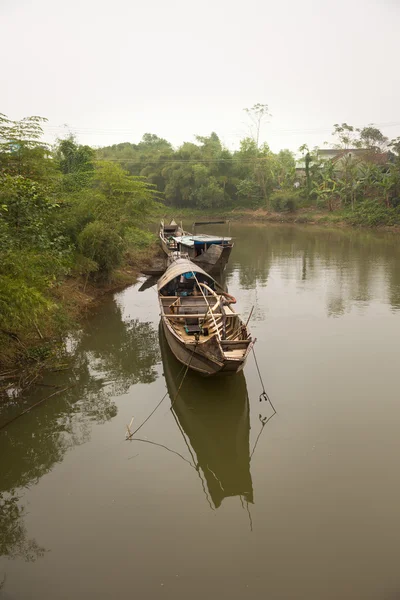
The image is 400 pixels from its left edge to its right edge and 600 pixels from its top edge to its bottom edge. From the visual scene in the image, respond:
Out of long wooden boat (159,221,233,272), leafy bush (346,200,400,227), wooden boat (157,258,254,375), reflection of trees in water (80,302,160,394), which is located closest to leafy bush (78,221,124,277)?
reflection of trees in water (80,302,160,394)

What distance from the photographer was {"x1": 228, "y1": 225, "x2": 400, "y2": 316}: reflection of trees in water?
48.2ft

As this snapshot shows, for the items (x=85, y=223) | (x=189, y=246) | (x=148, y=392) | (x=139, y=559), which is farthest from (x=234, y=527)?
(x=189, y=246)

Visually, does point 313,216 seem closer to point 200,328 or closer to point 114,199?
point 114,199

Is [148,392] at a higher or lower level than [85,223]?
lower

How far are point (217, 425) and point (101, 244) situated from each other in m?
7.93

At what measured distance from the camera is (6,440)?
6.29m

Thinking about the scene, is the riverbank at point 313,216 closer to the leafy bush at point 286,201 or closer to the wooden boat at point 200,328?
the leafy bush at point 286,201

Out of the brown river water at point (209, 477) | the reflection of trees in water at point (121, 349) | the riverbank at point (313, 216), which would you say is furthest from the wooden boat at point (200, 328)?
the riverbank at point (313, 216)

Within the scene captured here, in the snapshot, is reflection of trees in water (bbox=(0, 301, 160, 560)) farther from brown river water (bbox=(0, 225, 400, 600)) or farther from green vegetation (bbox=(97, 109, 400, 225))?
green vegetation (bbox=(97, 109, 400, 225))

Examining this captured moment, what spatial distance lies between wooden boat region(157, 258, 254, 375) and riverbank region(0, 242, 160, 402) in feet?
7.70

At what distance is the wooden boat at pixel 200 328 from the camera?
6.73m

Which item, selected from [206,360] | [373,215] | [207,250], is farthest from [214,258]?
[373,215]

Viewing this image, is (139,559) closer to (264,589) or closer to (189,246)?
(264,589)

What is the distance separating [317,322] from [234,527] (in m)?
7.45
